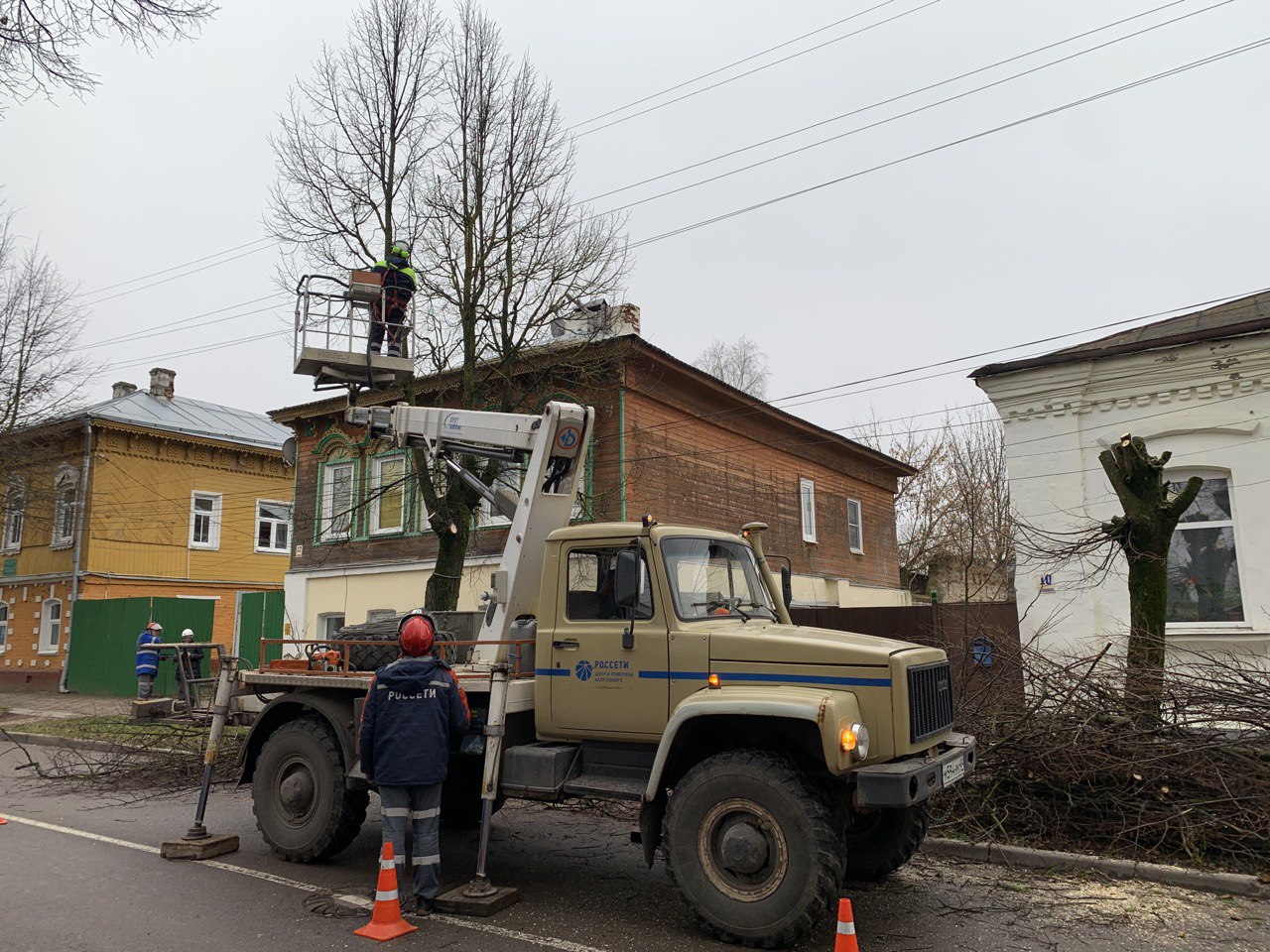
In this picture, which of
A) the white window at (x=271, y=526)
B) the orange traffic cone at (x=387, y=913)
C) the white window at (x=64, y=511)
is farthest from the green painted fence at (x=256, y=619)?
the orange traffic cone at (x=387, y=913)

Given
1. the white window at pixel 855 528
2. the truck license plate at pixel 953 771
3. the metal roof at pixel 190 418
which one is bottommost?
the truck license plate at pixel 953 771

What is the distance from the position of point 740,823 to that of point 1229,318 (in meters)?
11.0

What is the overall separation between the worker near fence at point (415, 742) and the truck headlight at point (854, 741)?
2.56 m

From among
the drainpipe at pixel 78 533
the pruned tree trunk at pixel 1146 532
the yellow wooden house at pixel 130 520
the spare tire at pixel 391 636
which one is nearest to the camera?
the spare tire at pixel 391 636

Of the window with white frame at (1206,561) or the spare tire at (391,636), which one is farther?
the window with white frame at (1206,561)

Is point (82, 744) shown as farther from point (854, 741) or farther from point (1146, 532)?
point (1146, 532)

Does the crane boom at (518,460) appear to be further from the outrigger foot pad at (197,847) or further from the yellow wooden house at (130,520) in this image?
the yellow wooden house at (130,520)

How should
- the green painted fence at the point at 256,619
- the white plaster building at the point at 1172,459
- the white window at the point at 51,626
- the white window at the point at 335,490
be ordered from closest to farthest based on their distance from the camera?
1. the white plaster building at the point at 1172,459
2. the white window at the point at 335,490
3. the green painted fence at the point at 256,619
4. the white window at the point at 51,626

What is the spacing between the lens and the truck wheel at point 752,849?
4.94 metres

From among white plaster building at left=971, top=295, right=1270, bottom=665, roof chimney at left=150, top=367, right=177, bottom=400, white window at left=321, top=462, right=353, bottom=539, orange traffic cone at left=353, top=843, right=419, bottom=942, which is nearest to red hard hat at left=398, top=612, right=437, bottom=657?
orange traffic cone at left=353, top=843, right=419, bottom=942

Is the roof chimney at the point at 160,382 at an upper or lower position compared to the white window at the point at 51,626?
upper

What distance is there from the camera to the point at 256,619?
72.4 ft

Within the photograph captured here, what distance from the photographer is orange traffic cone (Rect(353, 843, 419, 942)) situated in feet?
17.3

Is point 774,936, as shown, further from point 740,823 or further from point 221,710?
point 221,710
